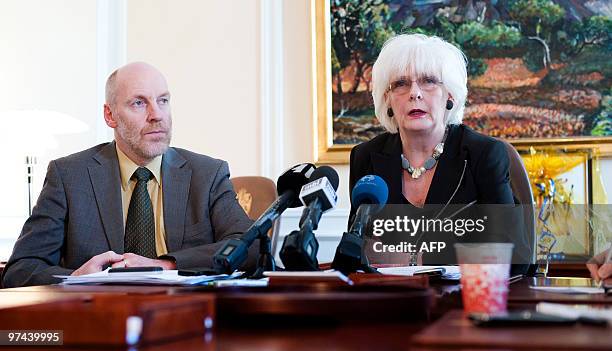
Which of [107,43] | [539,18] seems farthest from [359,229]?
[107,43]

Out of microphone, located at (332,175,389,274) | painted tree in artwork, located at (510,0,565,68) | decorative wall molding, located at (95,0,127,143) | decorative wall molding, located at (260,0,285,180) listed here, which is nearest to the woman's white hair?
microphone, located at (332,175,389,274)

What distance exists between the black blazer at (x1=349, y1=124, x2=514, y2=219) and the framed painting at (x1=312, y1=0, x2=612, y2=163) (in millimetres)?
1421

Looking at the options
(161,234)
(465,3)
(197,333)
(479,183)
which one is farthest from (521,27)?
(197,333)

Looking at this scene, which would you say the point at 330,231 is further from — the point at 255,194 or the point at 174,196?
the point at 174,196

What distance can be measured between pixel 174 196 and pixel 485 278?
1.76 meters

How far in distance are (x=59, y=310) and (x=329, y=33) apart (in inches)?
150

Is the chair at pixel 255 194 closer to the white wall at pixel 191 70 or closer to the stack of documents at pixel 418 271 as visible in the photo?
the white wall at pixel 191 70

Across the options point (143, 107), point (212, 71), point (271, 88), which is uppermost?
point (212, 71)

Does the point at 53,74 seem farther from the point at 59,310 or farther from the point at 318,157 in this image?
the point at 59,310

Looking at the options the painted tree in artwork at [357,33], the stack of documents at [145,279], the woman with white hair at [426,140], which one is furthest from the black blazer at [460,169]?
the painted tree in artwork at [357,33]

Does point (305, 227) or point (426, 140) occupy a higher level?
point (426, 140)

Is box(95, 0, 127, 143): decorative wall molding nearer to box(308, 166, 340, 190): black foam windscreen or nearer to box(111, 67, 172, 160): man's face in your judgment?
box(111, 67, 172, 160): man's face

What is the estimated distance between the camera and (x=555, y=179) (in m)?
3.95

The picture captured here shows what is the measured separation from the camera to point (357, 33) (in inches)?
180
